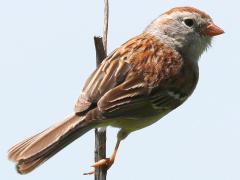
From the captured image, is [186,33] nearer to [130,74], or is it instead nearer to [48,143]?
[130,74]

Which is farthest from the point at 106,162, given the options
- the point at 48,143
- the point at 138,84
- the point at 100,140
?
the point at 138,84

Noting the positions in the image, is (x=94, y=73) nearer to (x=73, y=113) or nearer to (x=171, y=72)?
(x=73, y=113)

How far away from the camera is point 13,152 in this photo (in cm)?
495

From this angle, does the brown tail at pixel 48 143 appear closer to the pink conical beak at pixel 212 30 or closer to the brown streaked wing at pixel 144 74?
the brown streaked wing at pixel 144 74

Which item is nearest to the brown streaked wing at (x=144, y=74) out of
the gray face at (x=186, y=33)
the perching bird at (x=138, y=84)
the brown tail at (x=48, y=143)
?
the perching bird at (x=138, y=84)

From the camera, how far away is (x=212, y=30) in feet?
20.4

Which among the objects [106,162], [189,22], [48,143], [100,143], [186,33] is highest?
[189,22]

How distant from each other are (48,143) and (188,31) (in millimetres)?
2231

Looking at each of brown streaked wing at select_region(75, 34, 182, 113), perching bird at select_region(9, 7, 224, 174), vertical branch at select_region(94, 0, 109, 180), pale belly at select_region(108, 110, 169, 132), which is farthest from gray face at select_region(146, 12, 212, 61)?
vertical branch at select_region(94, 0, 109, 180)

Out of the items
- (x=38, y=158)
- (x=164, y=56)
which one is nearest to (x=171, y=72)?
(x=164, y=56)

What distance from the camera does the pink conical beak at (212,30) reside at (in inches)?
244

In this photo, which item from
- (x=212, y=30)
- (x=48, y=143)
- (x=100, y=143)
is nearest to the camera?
(x=100, y=143)

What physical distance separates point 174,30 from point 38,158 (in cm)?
233

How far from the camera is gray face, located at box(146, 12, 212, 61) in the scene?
6266mm
